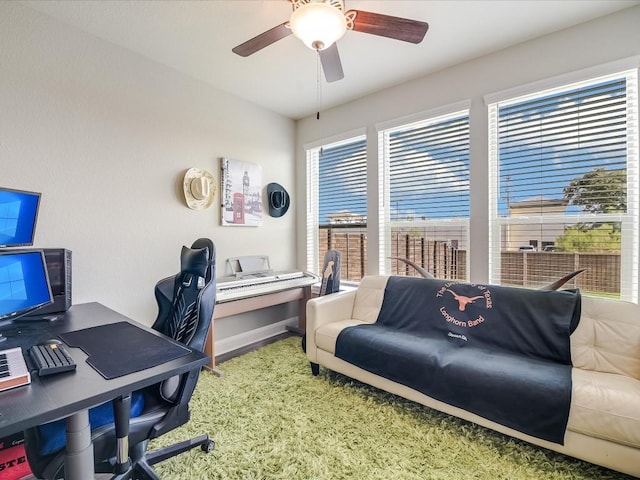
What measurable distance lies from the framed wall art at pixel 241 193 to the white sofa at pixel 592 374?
1379 millimetres

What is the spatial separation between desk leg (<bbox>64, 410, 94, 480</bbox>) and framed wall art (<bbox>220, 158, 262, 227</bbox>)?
7.88 ft

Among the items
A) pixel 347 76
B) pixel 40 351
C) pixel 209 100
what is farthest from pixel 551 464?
pixel 209 100

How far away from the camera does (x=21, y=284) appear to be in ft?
5.00

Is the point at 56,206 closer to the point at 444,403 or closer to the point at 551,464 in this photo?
the point at 444,403

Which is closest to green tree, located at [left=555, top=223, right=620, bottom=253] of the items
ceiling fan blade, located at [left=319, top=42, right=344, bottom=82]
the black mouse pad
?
ceiling fan blade, located at [left=319, top=42, right=344, bottom=82]

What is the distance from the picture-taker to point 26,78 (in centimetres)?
206

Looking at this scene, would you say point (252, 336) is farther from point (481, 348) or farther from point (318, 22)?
point (318, 22)

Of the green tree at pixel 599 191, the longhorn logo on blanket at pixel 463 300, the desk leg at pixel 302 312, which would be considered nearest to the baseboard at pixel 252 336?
the desk leg at pixel 302 312

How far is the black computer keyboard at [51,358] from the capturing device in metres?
1.04

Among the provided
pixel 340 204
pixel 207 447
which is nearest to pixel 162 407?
pixel 207 447

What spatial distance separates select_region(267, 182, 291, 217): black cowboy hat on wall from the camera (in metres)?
3.71

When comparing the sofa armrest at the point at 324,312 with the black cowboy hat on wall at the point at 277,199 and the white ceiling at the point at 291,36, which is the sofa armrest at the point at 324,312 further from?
the white ceiling at the point at 291,36

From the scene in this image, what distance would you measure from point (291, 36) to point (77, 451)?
269cm

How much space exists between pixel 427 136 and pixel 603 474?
2.69 metres
